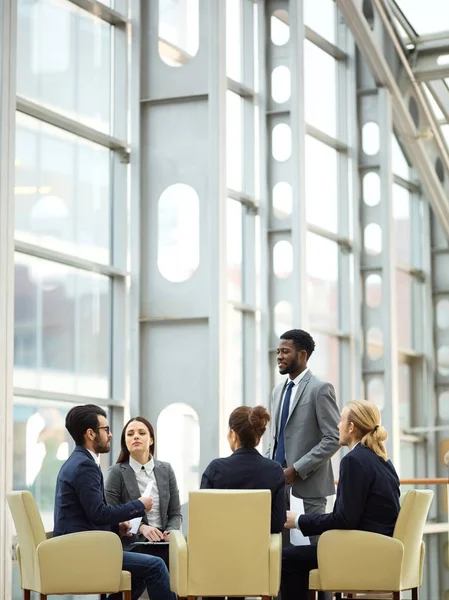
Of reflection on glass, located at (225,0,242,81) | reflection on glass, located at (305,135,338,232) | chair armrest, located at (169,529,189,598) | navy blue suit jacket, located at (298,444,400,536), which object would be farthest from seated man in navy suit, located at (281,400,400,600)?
reflection on glass, located at (305,135,338,232)

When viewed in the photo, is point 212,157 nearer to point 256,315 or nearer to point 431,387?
point 256,315

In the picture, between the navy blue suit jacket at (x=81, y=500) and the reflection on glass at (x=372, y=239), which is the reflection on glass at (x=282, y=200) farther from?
the navy blue suit jacket at (x=81, y=500)

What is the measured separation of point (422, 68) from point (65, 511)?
1017cm

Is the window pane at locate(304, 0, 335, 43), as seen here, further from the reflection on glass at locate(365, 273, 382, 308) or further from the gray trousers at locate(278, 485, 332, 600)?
the gray trousers at locate(278, 485, 332, 600)

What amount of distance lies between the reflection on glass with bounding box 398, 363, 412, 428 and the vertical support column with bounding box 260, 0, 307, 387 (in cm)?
473

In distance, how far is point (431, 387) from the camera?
15797 millimetres

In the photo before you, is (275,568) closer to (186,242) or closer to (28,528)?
(28,528)

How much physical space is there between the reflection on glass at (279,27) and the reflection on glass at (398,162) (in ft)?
12.4

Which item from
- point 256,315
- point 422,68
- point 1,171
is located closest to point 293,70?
point 256,315

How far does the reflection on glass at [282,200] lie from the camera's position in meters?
11.1

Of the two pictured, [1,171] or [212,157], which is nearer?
[1,171]

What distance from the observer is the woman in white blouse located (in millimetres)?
6277

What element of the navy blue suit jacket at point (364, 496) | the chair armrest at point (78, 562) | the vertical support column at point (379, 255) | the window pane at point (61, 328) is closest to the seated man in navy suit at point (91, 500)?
the chair armrest at point (78, 562)

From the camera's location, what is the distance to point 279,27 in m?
11.3
